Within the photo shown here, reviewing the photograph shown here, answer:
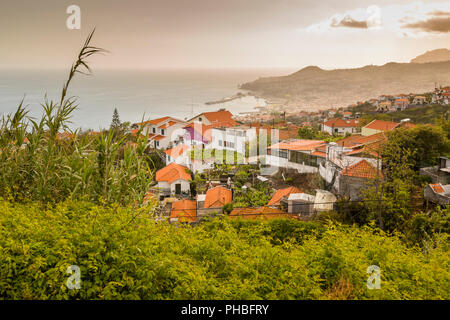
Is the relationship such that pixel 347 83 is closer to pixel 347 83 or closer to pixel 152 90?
pixel 347 83

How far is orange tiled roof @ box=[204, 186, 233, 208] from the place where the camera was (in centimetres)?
873

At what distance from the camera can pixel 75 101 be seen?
2.66 m

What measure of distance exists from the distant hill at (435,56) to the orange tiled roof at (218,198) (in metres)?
48.1

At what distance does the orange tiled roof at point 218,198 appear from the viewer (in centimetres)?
873

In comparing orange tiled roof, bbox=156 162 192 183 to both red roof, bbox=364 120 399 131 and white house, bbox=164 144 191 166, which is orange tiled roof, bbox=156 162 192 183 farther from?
red roof, bbox=364 120 399 131

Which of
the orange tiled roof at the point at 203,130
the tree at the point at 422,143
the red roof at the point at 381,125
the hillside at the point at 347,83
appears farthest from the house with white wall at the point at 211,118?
the hillside at the point at 347,83

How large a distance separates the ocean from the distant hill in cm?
1931

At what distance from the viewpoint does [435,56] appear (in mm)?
46750

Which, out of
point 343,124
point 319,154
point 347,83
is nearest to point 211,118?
point 343,124

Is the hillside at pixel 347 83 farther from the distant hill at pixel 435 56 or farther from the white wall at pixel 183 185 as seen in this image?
the white wall at pixel 183 185
